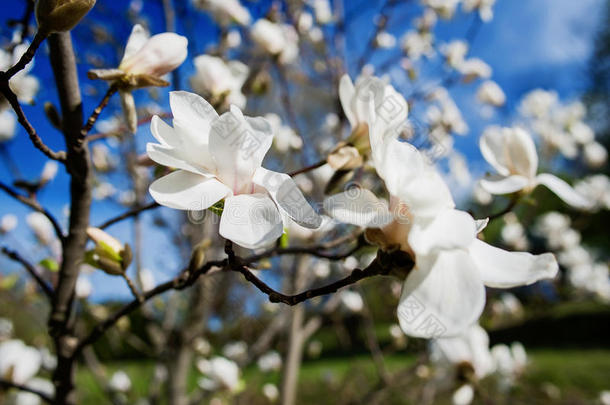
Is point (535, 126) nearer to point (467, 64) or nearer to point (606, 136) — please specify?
point (467, 64)

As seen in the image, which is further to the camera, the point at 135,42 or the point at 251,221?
the point at 135,42

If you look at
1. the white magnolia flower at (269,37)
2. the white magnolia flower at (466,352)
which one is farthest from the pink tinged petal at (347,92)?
the white magnolia flower at (269,37)

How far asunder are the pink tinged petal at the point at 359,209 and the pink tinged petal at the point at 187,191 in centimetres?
11

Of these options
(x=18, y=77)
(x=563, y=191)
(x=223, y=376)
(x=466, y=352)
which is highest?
(x=18, y=77)

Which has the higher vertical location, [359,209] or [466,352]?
[359,209]

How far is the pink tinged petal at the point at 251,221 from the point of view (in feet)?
1.18

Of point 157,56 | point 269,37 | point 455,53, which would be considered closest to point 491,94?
point 455,53

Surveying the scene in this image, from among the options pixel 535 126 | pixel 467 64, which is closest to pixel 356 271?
pixel 467 64

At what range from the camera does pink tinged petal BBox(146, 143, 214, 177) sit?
1.29 ft

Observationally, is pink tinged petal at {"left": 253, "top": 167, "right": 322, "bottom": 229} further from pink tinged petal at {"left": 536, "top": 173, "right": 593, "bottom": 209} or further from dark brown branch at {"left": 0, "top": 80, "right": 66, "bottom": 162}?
pink tinged petal at {"left": 536, "top": 173, "right": 593, "bottom": 209}

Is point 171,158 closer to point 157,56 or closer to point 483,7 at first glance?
point 157,56

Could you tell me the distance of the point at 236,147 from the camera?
0.39 meters

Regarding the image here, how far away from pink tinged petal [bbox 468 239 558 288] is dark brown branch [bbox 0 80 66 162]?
0.46 metres

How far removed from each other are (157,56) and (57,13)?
5.3 inches
